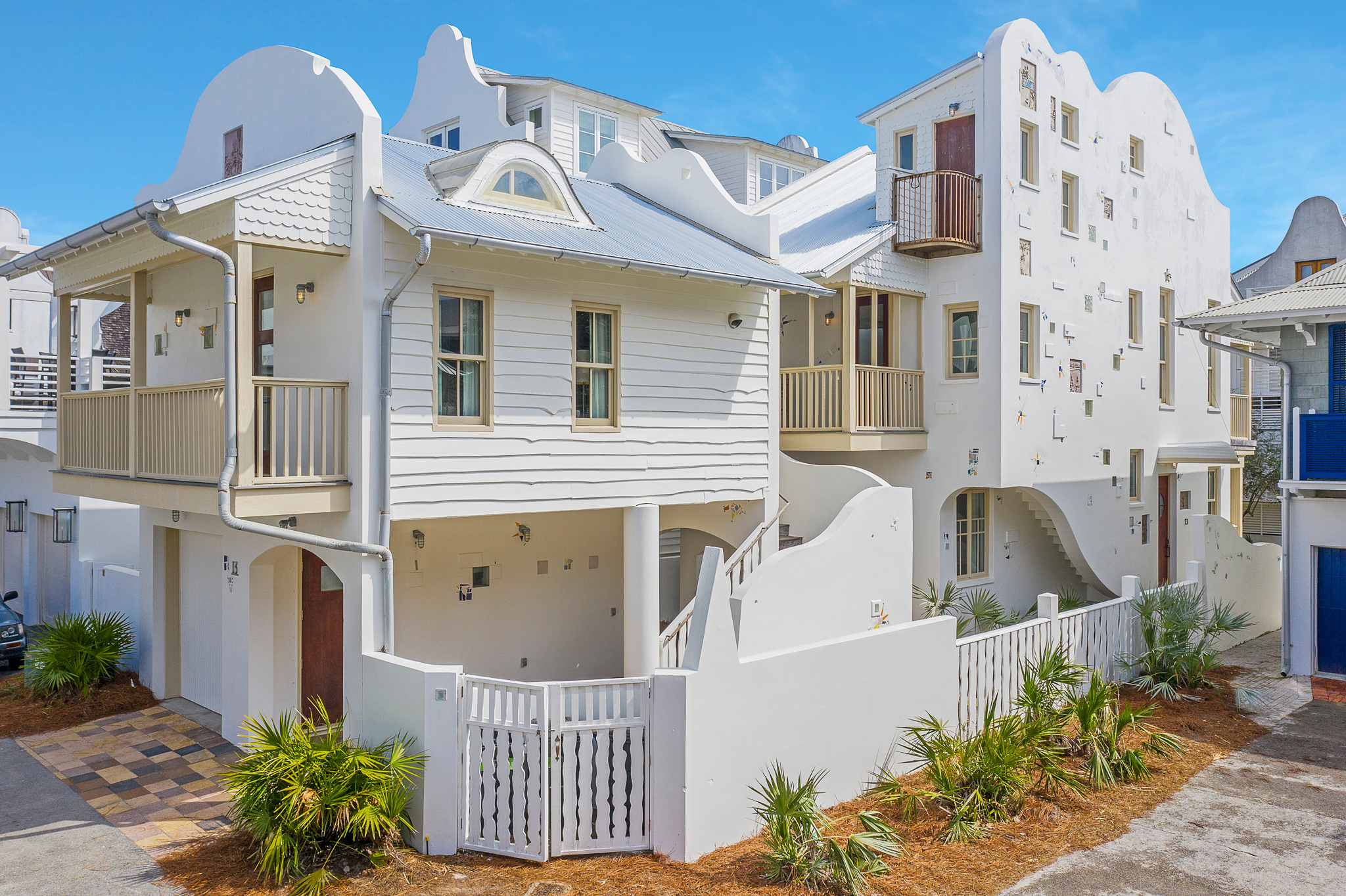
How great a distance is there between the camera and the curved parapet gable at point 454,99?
68.5 feet

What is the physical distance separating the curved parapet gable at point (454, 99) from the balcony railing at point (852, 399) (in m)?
8.45

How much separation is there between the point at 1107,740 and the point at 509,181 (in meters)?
9.34

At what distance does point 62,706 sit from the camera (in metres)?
13.4

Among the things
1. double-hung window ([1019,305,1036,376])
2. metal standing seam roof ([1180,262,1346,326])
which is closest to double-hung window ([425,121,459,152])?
double-hung window ([1019,305,1036,376])

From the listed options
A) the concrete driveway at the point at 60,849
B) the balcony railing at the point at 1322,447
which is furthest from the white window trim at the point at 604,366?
the balcony railing at the point at 1322,447

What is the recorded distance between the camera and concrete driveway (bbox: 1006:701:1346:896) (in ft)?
27.1

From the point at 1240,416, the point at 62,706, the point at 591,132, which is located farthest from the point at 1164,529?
the point at 62,706

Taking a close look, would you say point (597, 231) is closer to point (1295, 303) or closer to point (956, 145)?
point (956, 145)

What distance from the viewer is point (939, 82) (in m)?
16.6

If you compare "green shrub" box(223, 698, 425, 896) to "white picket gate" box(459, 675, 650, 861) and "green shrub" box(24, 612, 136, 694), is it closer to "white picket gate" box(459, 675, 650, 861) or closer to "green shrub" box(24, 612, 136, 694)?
"white picket gate" box(459, 675, 650, 861)

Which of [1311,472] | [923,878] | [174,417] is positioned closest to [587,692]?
[923,878]

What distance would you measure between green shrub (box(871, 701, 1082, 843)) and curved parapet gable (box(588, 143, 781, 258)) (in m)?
7.48

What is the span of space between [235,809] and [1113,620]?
1172 centimetres

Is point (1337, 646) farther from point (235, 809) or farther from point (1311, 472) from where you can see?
point (235, 809)
